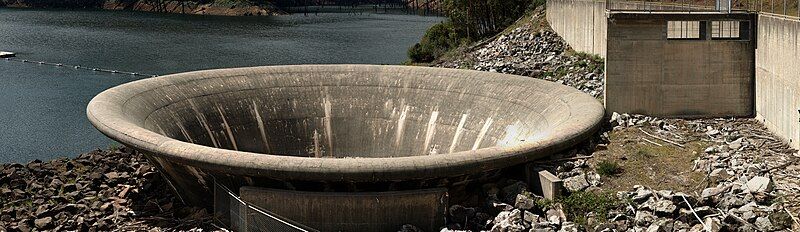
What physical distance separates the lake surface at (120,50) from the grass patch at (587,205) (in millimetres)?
18035

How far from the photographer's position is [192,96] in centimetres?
2269

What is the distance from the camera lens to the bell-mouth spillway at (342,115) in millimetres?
17703

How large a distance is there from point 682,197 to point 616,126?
569 centimetres

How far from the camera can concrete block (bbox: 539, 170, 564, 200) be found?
16.2 m

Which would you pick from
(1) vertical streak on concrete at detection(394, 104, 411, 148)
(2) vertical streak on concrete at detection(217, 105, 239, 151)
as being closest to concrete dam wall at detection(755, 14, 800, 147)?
(1) vertical streak on concrete at detection(394, 104, 411, 148)

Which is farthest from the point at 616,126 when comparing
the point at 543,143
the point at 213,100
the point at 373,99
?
the point at 213,100

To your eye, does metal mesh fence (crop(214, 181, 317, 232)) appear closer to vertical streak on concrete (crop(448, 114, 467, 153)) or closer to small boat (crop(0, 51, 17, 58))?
vertical streak on concrete (crop(448, 114, 467, 153))

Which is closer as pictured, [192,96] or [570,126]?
[570,126]

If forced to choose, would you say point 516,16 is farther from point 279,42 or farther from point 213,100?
point 213,100

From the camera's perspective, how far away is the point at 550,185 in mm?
16266

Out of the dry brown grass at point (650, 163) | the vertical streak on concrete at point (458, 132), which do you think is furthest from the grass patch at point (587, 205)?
the vertical streak on concrete at point (458, 132)

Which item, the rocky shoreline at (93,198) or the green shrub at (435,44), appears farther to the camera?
the green shrub at (435,44)

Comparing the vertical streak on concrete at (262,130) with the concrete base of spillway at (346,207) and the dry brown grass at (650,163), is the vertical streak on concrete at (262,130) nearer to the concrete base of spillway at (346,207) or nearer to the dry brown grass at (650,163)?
the concrete base of spillway at (346,207)

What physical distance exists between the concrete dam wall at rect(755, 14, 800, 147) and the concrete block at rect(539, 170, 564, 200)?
5.26 metres
